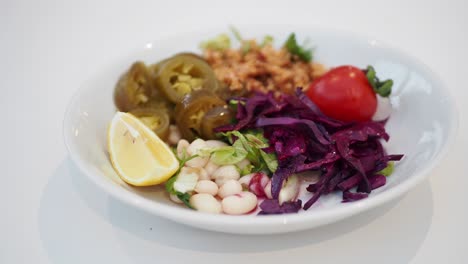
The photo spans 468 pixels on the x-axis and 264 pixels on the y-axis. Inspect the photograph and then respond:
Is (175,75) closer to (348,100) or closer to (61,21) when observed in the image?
(348,100)

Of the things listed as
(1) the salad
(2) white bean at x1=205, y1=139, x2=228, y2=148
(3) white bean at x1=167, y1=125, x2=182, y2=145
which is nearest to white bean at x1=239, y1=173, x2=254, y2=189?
(1) the salad

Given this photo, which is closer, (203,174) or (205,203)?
(205,203)

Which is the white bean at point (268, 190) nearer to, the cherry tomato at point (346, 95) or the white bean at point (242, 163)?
the white bean at point (242, 163)

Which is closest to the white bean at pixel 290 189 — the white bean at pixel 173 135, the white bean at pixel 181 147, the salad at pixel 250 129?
the salad at pixel 250 129

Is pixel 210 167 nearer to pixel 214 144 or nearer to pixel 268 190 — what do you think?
pixel 214 144

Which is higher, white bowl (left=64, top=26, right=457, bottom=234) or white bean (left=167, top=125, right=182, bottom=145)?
white bowl (left=64, top=26, right=457, bottom=234)

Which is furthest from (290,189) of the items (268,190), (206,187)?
(206,187)

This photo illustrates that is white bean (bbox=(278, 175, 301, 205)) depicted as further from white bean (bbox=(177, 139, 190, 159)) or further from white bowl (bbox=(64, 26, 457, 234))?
white bean (bbox=(177, 139, 190, 159))
